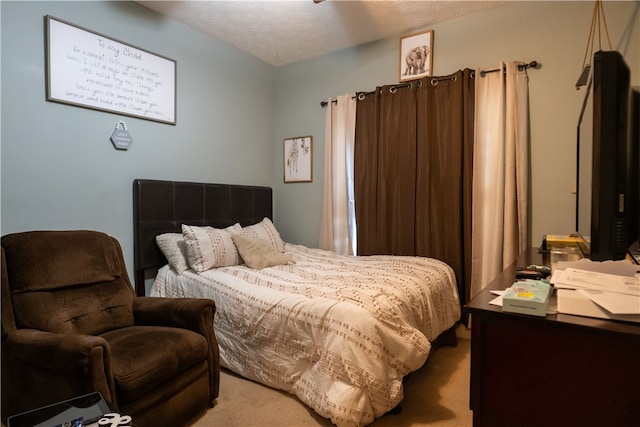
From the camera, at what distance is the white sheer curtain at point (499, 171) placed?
9.23 feet

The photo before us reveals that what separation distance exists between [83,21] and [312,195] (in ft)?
7.96

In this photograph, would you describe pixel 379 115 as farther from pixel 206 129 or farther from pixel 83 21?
pixel 83 21

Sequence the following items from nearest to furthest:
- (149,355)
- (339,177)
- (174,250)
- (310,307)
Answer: (149,355)
(310,307)
(174,250)
(339,177)

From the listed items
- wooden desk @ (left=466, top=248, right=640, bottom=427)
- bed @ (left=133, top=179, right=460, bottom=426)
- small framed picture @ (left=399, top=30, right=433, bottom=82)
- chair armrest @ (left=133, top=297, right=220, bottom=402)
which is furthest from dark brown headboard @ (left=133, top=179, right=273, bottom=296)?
wooden desk @ (left=466, top=248, right=640, bottom=427)

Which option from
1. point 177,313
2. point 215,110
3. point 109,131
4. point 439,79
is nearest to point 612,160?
point 177,313

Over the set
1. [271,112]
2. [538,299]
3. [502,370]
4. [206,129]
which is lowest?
[502,370]

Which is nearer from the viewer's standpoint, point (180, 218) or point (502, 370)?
point (502, 370)

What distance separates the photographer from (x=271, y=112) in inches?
162

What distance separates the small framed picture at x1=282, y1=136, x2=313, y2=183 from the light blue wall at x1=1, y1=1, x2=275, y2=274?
1.23ft

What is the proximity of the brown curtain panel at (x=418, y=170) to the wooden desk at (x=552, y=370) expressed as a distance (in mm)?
2079

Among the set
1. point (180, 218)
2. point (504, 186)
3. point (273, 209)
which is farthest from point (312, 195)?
point (504, 186)

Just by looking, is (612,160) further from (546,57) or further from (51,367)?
(546,57)

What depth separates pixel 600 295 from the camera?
1.01 meters

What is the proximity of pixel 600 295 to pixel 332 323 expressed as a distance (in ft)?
3.60
